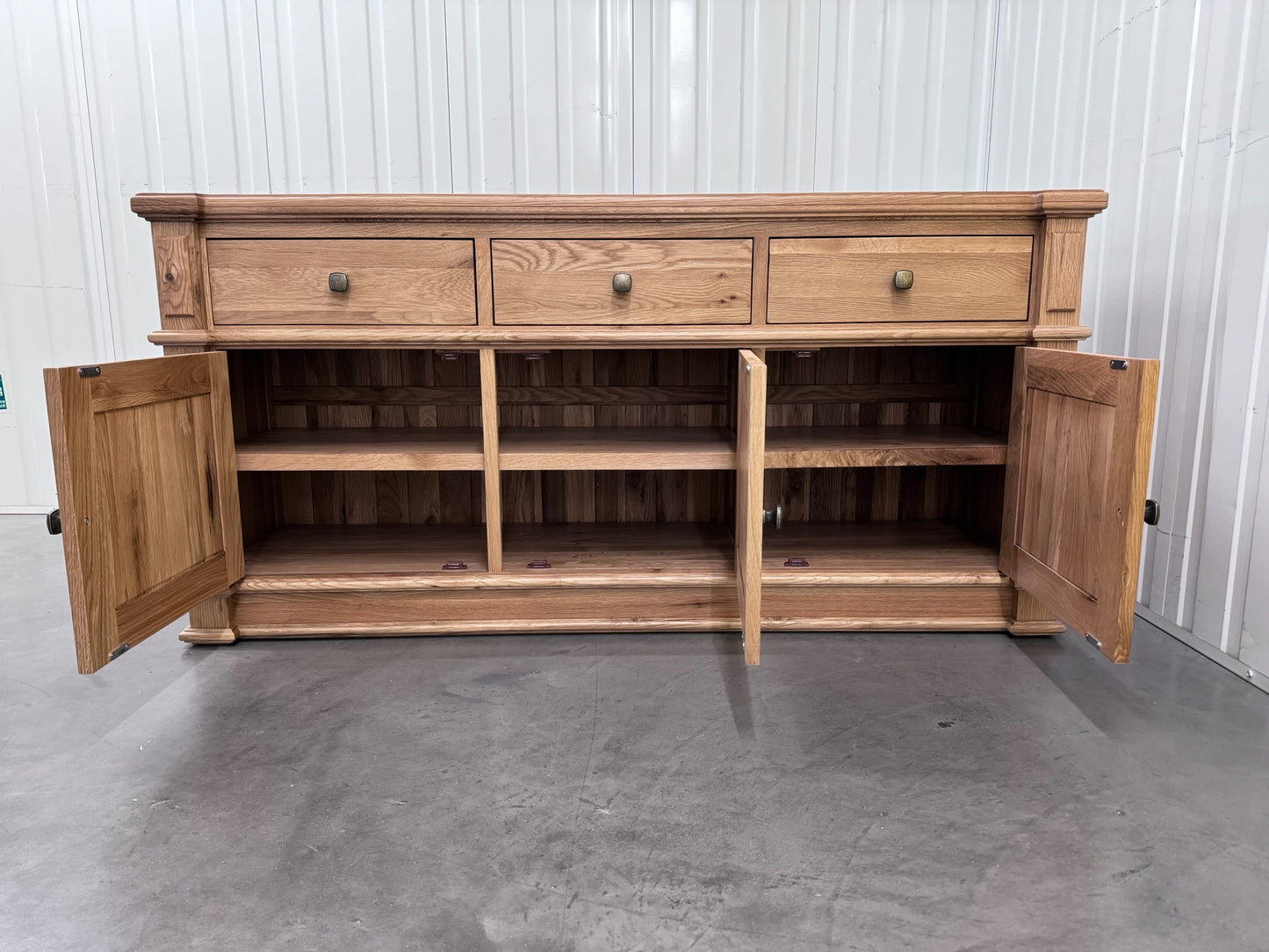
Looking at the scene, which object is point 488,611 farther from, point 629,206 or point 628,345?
point 629,206

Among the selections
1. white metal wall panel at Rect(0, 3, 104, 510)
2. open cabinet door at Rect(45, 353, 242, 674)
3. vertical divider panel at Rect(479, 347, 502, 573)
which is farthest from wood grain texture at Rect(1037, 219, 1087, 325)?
white metal wall panel at Rect(0, 3, 104, 510)

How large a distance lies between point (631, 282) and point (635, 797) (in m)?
1.11

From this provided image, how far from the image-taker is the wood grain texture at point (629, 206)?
179 centimetres

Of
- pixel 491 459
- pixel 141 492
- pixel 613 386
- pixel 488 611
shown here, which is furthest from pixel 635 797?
pixel 613 386

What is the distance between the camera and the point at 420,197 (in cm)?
179

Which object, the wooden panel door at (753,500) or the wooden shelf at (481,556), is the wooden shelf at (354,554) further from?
the wooden panel door at (753,500)

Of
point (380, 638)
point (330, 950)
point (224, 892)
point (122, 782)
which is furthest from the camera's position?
point (380, 638)

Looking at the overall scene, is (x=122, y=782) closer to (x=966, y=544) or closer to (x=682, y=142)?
(x=966, y=544)

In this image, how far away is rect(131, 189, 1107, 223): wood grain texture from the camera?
5.89 ft

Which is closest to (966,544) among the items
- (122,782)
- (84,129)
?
(122,782)

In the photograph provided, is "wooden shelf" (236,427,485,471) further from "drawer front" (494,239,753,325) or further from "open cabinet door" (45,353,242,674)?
"drawer front" (494,239,753,325)

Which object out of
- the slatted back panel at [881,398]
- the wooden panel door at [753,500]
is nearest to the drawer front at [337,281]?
the wooden panel door at [753,500]

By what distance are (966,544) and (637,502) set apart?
0.94 metres

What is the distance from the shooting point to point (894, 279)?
1.85m
